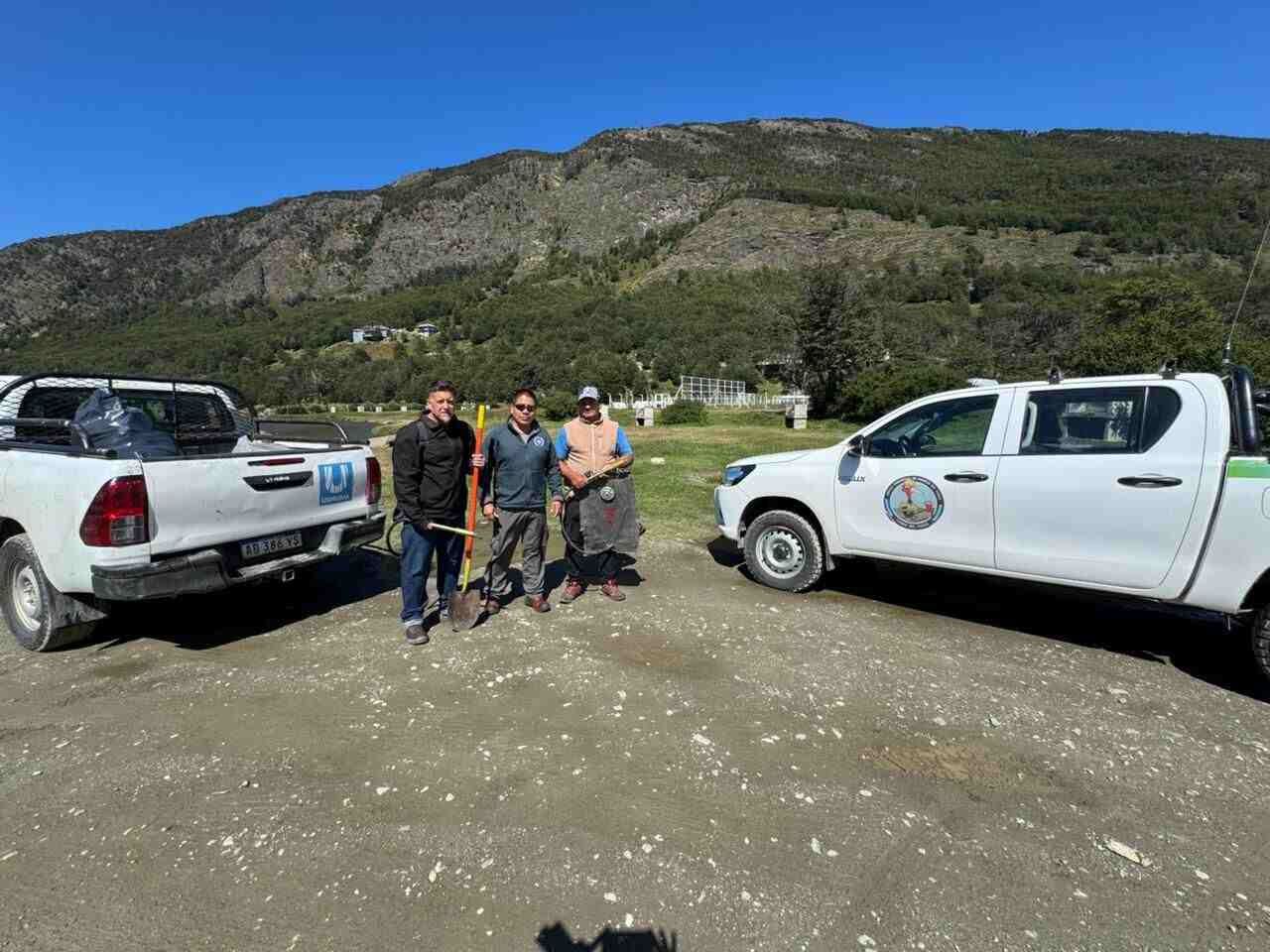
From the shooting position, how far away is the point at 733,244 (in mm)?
93812

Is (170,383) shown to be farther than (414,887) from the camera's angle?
Result: Yes

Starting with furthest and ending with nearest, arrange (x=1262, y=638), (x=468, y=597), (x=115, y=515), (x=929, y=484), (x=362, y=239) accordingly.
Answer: (x=362, y=239), (x=468, y=597), (x=929, y=484), (x=115, y=515), (x=1262, y=638)

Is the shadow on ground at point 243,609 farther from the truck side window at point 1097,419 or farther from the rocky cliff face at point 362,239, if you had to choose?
the rocky cliff face at point 362,239

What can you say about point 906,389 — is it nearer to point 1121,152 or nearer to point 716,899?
point 716,899

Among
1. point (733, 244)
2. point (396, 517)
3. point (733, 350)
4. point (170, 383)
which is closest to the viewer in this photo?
point (396, 517)

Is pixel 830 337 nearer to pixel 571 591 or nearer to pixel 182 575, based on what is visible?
pixel 571 591

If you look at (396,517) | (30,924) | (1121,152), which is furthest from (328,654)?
(1121,152)

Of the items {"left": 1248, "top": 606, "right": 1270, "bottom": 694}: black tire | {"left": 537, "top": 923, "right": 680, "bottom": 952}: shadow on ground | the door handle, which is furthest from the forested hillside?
{"left": 1248, "top": 606, "right": 1270, "bottom": 694}: black tire

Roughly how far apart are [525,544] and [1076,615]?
14.4ft

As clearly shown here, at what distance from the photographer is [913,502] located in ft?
14.7

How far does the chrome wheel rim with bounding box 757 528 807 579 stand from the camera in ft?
17.1

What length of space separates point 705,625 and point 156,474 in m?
3.67

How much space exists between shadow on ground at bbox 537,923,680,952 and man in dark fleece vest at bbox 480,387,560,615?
291 centimetres

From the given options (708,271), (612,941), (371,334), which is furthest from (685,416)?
(371,334)
